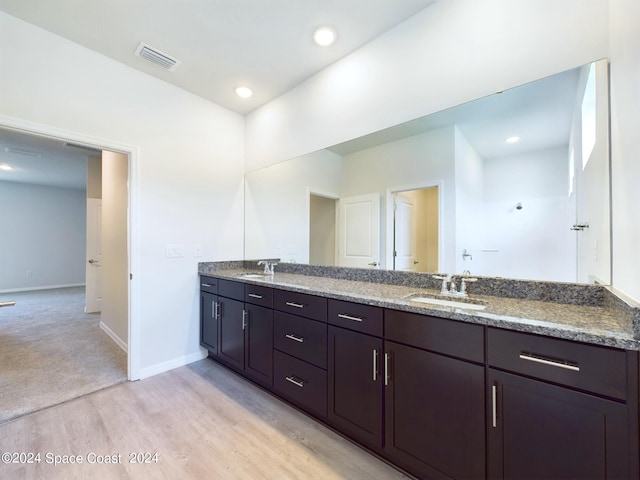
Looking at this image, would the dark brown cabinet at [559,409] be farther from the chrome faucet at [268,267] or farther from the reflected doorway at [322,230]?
the chrome faucet at [268,267]

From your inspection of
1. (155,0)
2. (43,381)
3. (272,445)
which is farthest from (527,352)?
(43,381)

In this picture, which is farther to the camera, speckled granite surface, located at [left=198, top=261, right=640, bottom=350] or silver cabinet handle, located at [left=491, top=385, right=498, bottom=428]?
silver cabinet handle, located at [left=491, top=385, right=498, bottom=428]

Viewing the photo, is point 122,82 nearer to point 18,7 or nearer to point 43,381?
point 18,7

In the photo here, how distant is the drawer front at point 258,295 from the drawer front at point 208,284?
1.72 ft

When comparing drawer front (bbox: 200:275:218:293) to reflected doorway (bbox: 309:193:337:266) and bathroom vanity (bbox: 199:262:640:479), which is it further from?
reflected doorway (bbox: 309:193:337:266)


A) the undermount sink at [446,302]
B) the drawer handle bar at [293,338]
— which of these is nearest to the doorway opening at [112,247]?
the drawer handle bar at [293,338]

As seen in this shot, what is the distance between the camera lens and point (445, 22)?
5.74 feet

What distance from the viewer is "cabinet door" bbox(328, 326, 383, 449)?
59.6 inches

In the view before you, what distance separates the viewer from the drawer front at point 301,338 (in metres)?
1.79

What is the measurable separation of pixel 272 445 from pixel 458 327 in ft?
4.32

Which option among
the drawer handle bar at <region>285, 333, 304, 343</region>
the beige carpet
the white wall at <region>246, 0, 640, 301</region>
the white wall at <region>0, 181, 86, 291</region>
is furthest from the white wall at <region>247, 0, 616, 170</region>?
the white wall at <region>0, 181, 86, 291</region>

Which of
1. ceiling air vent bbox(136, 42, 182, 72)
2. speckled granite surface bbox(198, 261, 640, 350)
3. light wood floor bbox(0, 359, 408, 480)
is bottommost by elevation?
light wood floor bbox(0, 359, 408, 480)

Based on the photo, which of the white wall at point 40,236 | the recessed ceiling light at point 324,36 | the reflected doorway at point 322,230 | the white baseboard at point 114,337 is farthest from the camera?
the white wall at point 40,236

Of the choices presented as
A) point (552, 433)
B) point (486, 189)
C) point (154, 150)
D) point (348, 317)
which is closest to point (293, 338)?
point (348, 317)
